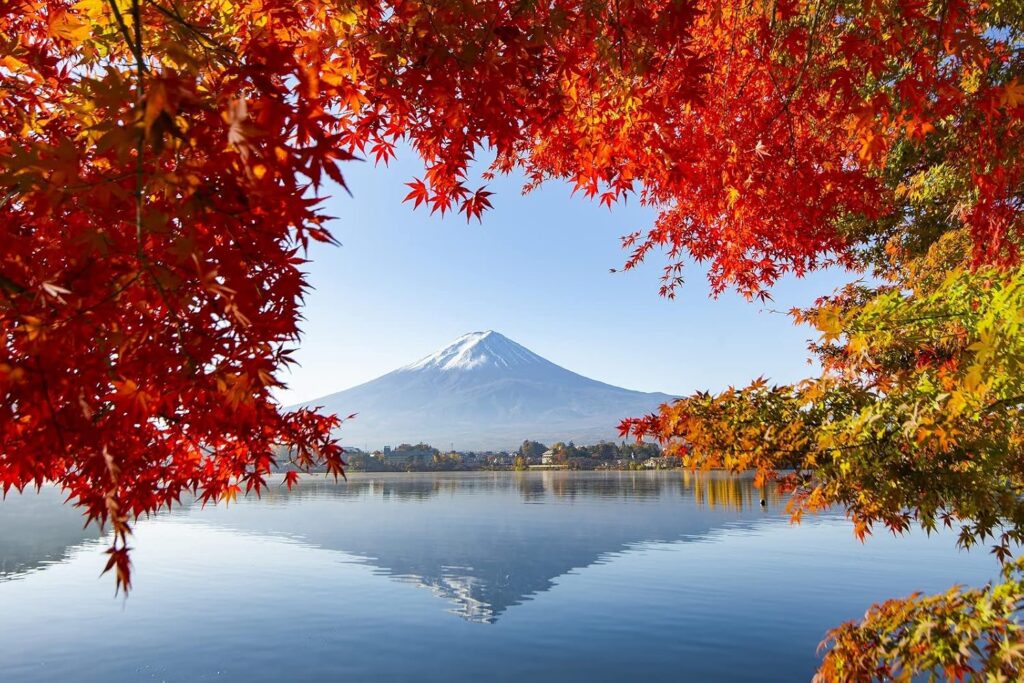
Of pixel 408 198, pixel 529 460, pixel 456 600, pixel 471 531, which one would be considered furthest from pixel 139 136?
pixel 529 460

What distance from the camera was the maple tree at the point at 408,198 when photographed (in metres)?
2.06

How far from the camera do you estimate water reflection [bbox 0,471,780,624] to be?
25.2 metres

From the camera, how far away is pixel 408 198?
15.5 ft

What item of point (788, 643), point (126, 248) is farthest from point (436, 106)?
point (788, 643)

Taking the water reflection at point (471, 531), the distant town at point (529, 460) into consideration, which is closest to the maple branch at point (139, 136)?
the water reflection at point (471, 531)

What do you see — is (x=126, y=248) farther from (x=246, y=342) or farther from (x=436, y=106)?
(x=436, y=106)

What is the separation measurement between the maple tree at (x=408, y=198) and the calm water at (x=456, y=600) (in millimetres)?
2168

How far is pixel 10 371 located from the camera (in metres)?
2.33

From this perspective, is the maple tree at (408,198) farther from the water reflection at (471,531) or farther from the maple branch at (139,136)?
the water reflection at (471,531)

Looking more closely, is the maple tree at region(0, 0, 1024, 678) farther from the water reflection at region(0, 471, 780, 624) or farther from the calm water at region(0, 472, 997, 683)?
the water reflection at region(0, 471, 780, 624)

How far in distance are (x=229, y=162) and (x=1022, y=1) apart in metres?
7.40

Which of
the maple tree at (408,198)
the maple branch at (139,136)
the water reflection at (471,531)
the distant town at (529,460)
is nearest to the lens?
the maple branch at (139,136)

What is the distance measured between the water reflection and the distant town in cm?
7397

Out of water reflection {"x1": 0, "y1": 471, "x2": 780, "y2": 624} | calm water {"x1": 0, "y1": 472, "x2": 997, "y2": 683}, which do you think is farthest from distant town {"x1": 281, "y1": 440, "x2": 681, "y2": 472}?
calm water {"x1": 0, "y1": 472, "x2": 997, "y2": 683}
